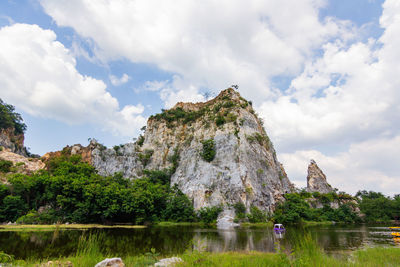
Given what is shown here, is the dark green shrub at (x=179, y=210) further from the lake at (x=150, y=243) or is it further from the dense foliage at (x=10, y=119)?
the dense foliage at (x=10, y=119)

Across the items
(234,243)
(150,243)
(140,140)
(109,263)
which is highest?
(140,140)

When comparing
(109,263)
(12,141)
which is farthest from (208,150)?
(12,141)

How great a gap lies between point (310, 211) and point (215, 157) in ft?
77.3

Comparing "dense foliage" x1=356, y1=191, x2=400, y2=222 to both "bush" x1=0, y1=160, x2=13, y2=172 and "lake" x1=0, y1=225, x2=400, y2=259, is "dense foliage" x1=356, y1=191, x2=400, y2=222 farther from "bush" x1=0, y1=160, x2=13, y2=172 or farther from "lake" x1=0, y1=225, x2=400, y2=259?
"bush" x1=0, y1=160, x2=13, y2=172

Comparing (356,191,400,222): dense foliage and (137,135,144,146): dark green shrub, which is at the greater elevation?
(137,135,144,146): dark green shrub

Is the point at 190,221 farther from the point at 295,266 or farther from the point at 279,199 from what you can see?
the point at 295,266

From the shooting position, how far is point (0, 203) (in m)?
34.4

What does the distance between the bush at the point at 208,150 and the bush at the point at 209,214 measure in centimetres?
1347

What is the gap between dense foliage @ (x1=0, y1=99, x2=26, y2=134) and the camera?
6825 cm

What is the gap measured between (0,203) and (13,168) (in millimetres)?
17818

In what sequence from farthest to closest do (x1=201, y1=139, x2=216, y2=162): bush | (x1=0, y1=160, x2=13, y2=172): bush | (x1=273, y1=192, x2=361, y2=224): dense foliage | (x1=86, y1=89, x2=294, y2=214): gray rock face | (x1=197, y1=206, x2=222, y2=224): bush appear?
(x1=201, y1=139, x2=216, y2=162): bush, (x1=86, y1=89, x2=294, y2=214): gray rock face, (x1=0, y1=160, x2=13, y2=172): bush, (x1=273, y1=192, x2=361, y2=224): dense foliage, (x1=197, y1=206, x2=222, y2=224): bush

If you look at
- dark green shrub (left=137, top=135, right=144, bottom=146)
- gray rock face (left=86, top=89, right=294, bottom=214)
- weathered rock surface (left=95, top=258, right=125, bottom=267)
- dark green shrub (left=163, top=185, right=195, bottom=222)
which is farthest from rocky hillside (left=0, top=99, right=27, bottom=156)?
weathered rock surface (left=95, top=258, right=125, bottom=267)

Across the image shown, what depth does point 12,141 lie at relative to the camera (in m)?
71.1

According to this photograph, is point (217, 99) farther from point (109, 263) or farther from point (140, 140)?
point (109, 263)
